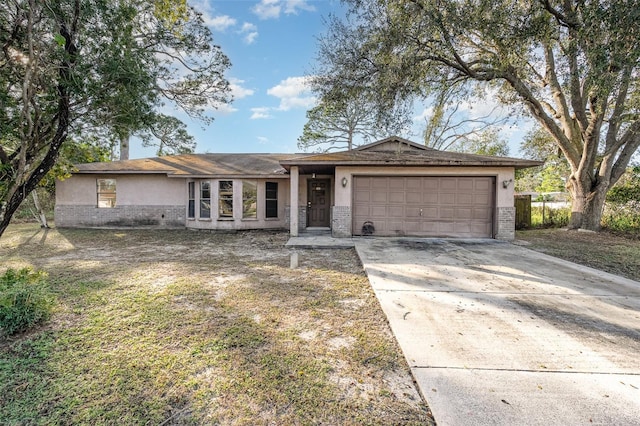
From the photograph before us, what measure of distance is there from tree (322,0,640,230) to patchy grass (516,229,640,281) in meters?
3.74

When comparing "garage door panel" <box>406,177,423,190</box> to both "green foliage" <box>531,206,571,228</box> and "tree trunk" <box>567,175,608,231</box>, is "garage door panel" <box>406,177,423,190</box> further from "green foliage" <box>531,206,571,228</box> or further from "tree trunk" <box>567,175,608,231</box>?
"green foliage" <box>531,206,571,228</box>

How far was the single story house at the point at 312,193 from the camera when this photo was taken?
9672mm

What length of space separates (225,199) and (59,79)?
803 centimetres

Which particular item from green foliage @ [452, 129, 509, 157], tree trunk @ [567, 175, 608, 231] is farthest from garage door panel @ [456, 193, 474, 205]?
green foliage @ [452, 129, 509, 157]

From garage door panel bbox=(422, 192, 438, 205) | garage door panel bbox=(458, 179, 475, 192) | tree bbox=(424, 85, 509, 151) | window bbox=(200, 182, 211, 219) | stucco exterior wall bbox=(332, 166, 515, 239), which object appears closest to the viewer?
stucco exterior wall bbox=(332, 166, 515, 239)

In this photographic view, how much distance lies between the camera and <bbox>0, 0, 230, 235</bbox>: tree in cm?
389

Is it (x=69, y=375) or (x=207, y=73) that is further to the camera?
(x=207, y=73)

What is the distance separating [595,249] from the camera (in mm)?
8305

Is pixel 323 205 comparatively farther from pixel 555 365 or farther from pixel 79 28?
pixel 555 365

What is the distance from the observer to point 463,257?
7176 mm

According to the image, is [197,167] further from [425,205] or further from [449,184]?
[449,184]

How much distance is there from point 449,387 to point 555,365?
1190 mm

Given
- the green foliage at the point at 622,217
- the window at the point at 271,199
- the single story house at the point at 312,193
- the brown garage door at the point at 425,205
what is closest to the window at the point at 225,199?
the single story house at the point at 312,193

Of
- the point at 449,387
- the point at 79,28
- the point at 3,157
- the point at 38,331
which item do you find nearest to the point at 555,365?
the point at 449,387
